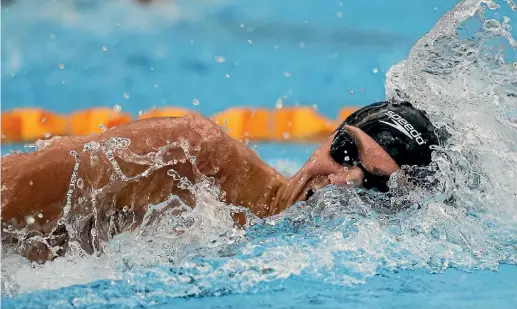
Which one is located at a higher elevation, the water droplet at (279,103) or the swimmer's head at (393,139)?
the water droplet at (279,103)

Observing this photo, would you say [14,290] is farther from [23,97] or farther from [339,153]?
[23,97]

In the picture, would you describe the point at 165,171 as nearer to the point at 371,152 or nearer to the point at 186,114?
the point at 371,152

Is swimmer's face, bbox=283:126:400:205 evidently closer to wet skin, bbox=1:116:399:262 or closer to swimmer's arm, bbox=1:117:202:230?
wet skin, bbox=1:116:399:262

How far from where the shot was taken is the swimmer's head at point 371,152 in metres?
1.65

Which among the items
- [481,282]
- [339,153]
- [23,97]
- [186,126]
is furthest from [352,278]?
[23,97]

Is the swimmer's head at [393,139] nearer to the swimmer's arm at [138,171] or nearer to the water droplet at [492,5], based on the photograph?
the swimmer's arm at [138,171]

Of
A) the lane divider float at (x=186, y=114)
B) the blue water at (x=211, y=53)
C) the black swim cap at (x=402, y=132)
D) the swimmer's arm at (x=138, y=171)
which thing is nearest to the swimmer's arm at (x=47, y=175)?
the swimmer's arm at (x=138, y=171)

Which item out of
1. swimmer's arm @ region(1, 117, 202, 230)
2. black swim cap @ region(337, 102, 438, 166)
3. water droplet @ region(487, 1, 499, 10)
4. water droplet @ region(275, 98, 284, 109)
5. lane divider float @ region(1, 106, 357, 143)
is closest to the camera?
swimmer's arm @ region(1, 117, 202, 230)

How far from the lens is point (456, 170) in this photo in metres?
1.70

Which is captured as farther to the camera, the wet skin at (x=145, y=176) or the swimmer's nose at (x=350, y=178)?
the swimmer's nose at (x=350, y=178)

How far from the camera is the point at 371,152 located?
166 cm

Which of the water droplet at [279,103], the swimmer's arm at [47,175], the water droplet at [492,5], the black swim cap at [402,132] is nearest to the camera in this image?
the swimmer's arm at [47,175]

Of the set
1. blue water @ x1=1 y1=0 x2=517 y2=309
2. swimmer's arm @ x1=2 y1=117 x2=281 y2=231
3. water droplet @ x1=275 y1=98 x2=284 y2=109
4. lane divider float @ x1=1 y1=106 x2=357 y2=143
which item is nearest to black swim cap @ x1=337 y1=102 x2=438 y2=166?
swimmer's arm @ x1=2 y1=117 x2=281 y2=231

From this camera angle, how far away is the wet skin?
59.5 inches
